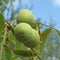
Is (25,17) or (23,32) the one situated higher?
(25,17)

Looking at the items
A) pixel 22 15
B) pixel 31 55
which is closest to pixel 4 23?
pixel 22 15

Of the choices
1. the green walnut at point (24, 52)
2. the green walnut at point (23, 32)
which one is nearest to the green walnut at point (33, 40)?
the green walnut at point (23, 32)

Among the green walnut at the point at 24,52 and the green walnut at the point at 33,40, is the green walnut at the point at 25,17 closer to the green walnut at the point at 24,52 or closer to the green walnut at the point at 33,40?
the green walnut at the point at 33,40

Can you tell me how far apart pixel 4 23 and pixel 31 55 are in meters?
0.24

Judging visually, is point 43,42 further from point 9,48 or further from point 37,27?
point 9,48

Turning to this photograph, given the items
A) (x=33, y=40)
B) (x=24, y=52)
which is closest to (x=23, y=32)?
(x=33, y=40)

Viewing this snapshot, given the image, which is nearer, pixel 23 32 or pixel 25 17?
pixel 23 32

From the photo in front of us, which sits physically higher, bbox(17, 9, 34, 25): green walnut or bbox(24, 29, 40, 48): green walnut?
bbox(17, 9, 34, 25): green walnut

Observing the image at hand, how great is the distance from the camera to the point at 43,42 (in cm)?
163

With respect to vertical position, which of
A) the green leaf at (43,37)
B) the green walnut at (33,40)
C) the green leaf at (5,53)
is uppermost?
the green leaf at (43,37)

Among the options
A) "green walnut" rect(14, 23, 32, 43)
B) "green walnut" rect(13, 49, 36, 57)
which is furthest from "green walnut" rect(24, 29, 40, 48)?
"green walnut" rect(13, 49, 36, 57)

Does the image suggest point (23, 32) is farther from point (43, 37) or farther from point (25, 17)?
point (43, 37)

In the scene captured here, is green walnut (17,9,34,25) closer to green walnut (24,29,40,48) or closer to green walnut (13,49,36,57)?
green walnut (24,29,40,48)

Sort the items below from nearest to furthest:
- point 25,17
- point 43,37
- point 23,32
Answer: point 23,32 < point 25,17 < point 43,37
